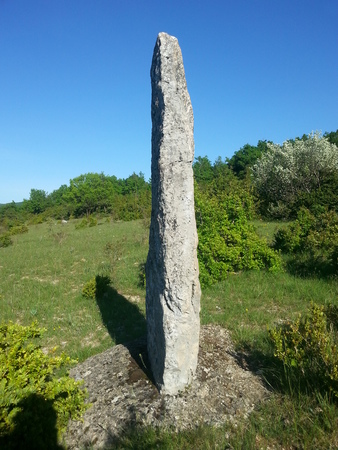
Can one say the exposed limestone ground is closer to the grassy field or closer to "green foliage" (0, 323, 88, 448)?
the grassy field

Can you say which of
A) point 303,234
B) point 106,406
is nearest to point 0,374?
point 106,406

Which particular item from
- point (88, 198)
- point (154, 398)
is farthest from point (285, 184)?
point (88, 198)

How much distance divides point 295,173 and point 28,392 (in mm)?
25899

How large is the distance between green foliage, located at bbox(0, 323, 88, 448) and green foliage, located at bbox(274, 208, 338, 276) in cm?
761

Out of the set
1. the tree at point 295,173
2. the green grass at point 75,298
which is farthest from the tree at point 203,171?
the green grass at point 75,298

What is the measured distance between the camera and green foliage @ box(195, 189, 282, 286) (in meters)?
9.40

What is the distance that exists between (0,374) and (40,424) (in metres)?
0.73

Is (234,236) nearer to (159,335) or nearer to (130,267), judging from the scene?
(130,267)

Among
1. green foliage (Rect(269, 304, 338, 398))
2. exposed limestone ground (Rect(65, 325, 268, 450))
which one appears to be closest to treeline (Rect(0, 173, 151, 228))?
exposed limestone ground (Rect(65, 325, 268, 450))

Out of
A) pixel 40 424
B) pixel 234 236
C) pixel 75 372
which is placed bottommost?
pixel 75 372

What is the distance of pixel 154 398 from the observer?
159 inches

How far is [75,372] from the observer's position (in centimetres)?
510

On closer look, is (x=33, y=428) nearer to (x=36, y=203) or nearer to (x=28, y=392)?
(x=28, y=392)

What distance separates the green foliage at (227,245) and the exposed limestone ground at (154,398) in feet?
14.9
